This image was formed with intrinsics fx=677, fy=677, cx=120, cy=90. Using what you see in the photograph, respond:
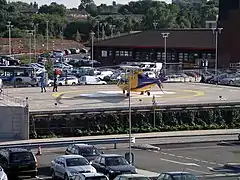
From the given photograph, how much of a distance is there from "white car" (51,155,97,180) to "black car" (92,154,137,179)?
68 centimetres

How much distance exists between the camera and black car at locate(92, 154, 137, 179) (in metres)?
26.0

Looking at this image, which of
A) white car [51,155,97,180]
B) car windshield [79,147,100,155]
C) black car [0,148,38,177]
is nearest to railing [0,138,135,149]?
car windshield [79,147,100,155]

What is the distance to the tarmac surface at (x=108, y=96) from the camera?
46219 mm

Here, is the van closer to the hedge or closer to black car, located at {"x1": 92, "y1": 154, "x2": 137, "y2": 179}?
the hedge

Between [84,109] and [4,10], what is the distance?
387ft

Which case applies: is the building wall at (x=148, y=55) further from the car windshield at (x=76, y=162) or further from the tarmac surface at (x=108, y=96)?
the car windshield at (x=76, y=162)

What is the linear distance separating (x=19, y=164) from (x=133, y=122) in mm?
17391

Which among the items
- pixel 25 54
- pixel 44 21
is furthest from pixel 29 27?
pixel 25 54

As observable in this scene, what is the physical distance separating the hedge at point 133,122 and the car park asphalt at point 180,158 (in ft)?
15.3

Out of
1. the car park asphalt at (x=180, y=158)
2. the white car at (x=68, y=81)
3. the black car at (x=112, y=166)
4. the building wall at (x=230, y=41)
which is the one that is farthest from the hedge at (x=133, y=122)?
the building wall at (x=230, y=41)

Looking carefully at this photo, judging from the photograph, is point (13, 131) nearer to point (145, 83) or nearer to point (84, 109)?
point (84, 109)

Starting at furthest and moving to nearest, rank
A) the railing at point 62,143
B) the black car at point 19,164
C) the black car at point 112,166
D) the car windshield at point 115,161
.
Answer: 1. the railing at point 62,143
2. the black car at point 19,164
3. the car windshield at point 115,161
4. the black car at point 112,166

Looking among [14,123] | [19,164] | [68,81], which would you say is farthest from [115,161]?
[68,81]

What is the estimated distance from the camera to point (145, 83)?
1981 inches
